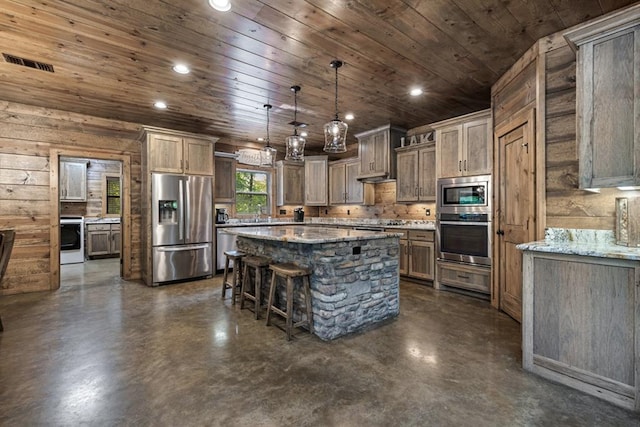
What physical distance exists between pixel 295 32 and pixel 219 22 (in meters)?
0.62

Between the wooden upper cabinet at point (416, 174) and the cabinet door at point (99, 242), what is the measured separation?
23.3 feet

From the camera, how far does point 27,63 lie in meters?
3.12

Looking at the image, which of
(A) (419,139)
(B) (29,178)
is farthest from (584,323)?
(B) (29,178)

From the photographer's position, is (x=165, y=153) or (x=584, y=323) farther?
(x=165, y=153)

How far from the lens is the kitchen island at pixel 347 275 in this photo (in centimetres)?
281

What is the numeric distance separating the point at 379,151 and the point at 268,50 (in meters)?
3.17

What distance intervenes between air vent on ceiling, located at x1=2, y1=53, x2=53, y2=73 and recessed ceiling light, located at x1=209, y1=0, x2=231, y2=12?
229 centimetres

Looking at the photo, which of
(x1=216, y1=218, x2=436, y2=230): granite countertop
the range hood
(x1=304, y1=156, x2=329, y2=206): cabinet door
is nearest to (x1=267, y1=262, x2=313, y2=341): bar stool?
(x1=216, y1=218, x2=436, y2=230): granite countertop

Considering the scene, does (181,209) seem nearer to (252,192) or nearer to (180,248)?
(180,248)

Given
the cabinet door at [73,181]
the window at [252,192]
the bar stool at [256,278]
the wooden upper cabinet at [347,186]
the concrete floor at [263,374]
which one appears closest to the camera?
the concrete floor at [263,374]

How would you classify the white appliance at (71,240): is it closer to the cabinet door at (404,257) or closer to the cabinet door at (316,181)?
the cabinet door at (316,181)

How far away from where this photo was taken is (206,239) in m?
5.22

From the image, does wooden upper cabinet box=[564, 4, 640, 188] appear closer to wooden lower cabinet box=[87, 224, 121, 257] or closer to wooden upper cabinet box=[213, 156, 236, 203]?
wooden upper cabinet box=[213, 156, 236, 203]

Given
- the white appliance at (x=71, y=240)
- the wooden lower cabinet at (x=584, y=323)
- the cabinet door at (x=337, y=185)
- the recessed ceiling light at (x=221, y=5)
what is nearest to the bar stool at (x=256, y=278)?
the recessed ceiling light at (x=221, y=5)
